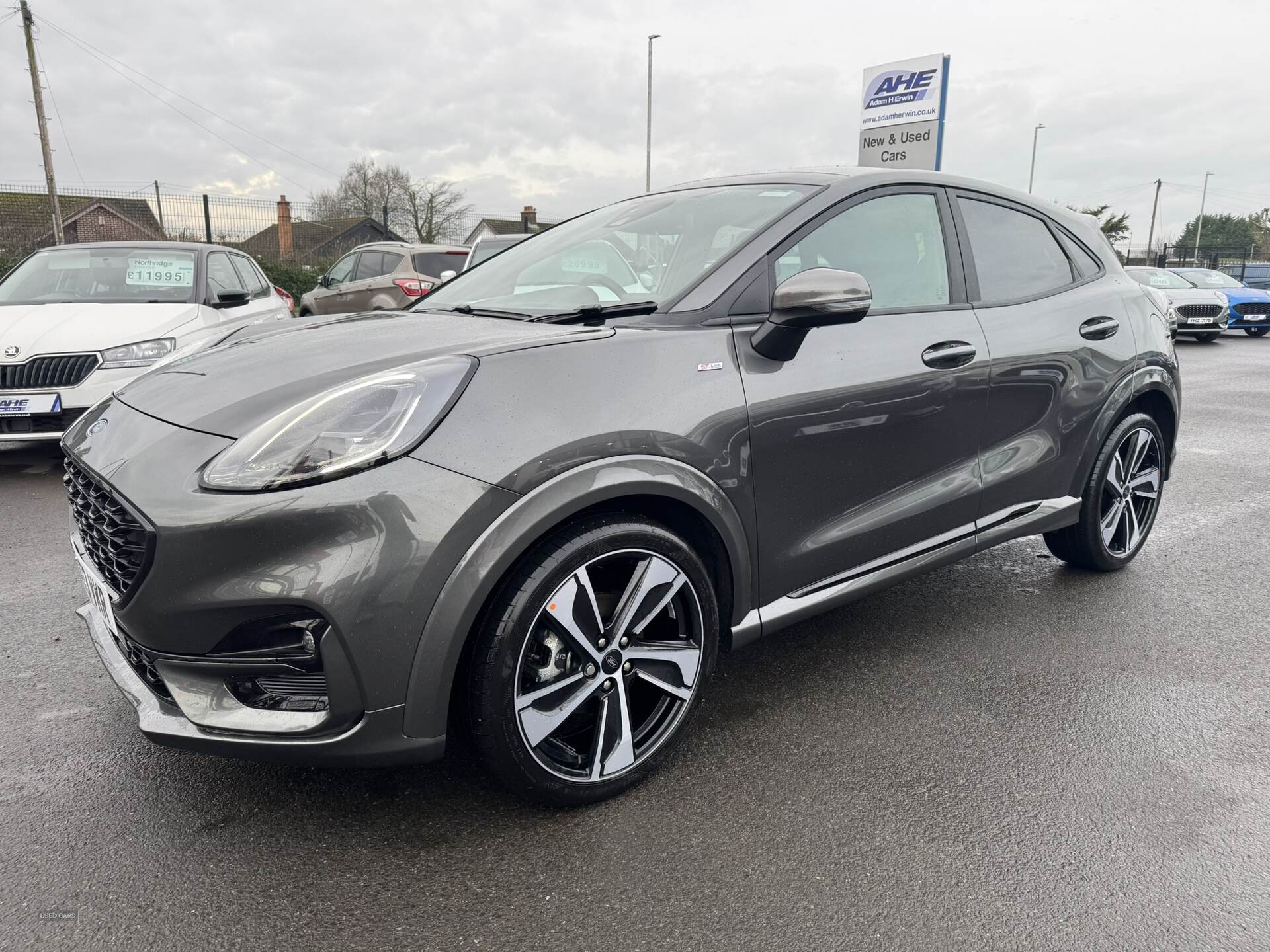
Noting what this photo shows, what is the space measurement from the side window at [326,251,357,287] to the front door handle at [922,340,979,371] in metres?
11.4

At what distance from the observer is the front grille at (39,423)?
527cm

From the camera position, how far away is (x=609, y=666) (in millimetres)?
2191

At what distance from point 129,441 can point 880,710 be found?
7.32 feet

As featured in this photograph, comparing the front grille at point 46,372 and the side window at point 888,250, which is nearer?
the side window at point 888,250

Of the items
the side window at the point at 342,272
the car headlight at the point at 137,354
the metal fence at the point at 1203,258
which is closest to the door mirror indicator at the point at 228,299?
the car headlight at the point at 137,354

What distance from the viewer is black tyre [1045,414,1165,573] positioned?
369 centimetres

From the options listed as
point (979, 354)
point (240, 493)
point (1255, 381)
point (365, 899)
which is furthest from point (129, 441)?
point (1255, 381)

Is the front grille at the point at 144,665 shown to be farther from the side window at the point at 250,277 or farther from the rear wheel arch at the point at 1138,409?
the side window at the point at 250,277

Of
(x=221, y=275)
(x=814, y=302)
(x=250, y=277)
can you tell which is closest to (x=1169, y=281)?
(x=250, y=277)

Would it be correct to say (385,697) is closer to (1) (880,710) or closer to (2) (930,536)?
(1) (880,710)

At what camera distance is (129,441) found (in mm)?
2113

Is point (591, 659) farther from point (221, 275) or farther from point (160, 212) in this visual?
point (160, 212)

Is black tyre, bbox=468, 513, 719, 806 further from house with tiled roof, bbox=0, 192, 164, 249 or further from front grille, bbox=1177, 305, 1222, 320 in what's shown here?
front grille, bbox=1177, 305, 1222, 320

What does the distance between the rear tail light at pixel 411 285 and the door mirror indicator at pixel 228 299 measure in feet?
14.8
